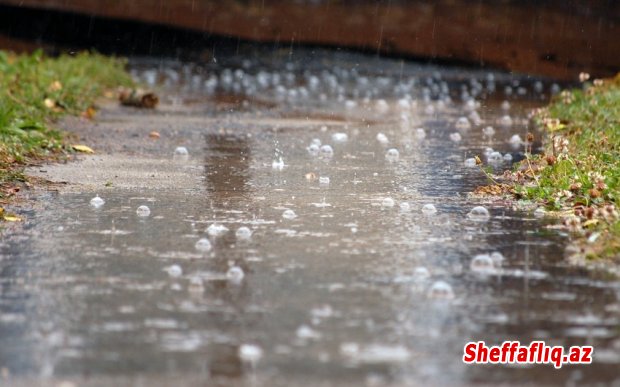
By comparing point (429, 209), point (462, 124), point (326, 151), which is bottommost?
point (429, 209)

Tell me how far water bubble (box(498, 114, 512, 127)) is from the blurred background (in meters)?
6.57

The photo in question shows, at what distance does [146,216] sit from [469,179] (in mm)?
2309

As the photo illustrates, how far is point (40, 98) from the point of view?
9.84 m

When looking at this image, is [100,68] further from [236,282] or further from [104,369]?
[104,369]

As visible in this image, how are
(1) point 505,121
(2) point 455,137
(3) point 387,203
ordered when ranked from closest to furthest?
(3) point 387,203
(2) point 455,137
(1) point 505,121

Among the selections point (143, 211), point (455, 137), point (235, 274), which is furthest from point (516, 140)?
point (235, 274)

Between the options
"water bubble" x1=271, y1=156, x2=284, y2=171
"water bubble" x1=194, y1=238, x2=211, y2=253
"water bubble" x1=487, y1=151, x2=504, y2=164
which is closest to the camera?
"water bubble" x1=194, y1=238, x2=211, y2=253

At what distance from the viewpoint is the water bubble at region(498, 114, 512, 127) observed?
10518 millimetres

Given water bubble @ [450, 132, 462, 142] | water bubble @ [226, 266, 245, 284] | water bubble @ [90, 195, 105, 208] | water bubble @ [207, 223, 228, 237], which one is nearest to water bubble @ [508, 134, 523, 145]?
water bubble @ [450, 132, 462, 142]

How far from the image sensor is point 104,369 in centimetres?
297

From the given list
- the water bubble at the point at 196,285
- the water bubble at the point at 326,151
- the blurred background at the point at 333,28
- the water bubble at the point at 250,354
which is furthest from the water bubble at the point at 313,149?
the blurred background at the point at 333,28

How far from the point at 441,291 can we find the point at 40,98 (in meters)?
6.87

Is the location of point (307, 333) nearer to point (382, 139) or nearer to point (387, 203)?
point (387, 203)

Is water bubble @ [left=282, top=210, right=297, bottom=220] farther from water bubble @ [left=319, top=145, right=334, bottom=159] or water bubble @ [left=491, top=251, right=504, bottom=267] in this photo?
water bubble @ [left=319, top=145, right=334, bottom=159]
